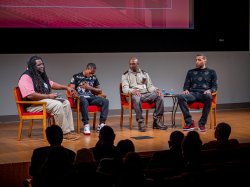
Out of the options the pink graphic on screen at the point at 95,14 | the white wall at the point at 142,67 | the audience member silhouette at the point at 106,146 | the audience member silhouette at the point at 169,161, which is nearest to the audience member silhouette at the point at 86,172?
the audience member silhouette at the point at 169,161

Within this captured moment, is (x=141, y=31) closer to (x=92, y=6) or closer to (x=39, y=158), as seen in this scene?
(x=92, y=6)

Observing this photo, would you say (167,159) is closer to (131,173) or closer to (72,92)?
(131,173)

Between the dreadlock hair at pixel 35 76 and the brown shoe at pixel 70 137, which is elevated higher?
the dreadlock hair at pixel 35 76

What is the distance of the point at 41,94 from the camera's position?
7438 mm

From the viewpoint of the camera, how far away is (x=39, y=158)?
4426 millimetres

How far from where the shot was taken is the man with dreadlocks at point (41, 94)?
7.41m

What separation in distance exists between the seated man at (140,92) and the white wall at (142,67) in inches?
55.3

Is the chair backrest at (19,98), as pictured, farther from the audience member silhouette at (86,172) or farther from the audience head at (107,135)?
the audience member silhouette at (86,172)

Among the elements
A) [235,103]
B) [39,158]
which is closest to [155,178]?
[39,158]

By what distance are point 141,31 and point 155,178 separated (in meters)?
6.19

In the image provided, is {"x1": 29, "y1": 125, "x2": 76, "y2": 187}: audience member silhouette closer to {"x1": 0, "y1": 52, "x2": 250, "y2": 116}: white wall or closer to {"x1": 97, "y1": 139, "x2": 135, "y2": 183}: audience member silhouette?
{"x1": 97, "y1": 139, "x2": 135, "y2": 183}: audience member silhouette

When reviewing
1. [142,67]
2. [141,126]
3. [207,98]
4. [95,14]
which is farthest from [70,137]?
[142,67]

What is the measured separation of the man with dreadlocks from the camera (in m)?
7.41

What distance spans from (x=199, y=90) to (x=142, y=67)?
1953mm
